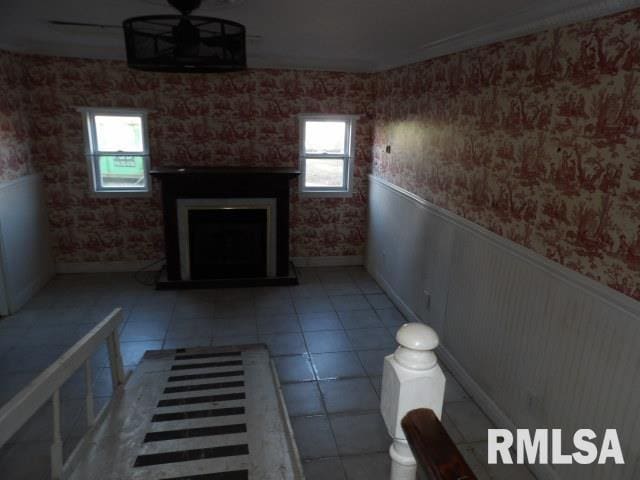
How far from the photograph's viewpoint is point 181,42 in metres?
2.05

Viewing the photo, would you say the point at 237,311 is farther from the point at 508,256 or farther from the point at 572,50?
the point at 572,50

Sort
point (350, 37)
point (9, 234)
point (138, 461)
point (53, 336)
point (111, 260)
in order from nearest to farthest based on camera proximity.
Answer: point (138, 461), point (350, 37), point (53, 336), point (9, 234), point (111, 260)

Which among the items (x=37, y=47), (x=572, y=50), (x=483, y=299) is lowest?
(x=483, y=299)

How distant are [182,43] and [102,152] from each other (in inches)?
150

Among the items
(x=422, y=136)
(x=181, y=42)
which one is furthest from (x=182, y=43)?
(x=422, y=136)

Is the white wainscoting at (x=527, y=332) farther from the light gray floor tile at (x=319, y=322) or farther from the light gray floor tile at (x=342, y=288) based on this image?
the light gray floor tile at (x=342, y=288)

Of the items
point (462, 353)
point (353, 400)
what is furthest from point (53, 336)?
point (462, 353)

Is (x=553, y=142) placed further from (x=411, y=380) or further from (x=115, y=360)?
(x=115, y=360)

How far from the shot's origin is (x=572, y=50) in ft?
7.51

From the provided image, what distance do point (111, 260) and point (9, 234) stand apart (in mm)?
1352

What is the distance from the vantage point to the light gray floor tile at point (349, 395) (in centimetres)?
314

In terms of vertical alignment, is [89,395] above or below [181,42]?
below

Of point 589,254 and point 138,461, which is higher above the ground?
point 589,254

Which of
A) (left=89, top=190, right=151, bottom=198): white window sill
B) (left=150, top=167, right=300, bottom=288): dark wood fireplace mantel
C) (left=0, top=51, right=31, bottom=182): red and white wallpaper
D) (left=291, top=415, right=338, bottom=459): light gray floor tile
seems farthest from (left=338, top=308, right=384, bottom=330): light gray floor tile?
(left=0, top=51, right=31, bottom=182): red and white wallpaper
